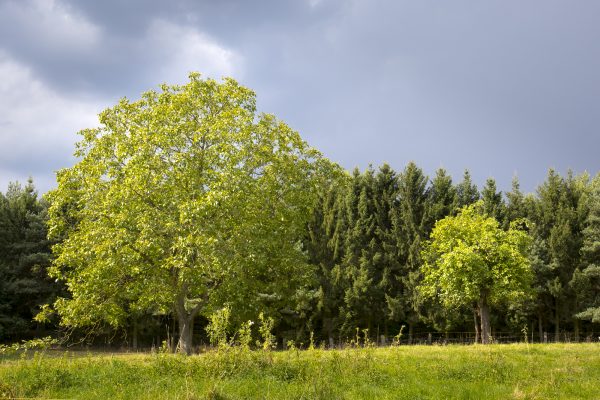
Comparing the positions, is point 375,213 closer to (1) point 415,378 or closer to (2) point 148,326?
(2) point 148,326

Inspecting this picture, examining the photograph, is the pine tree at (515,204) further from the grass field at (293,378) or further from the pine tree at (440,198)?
the grass field at (293,378)

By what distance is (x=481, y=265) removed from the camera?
3200 centimetres

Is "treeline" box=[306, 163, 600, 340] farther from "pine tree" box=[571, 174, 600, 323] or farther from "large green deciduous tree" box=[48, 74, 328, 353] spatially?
"large green deciduous tree" box=[48, 74, 328, 353]

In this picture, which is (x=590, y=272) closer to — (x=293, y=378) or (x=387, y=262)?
(x=387, y=262)

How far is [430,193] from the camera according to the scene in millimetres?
48250

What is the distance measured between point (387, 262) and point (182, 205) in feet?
91.9

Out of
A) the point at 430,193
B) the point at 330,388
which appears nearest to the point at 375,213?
the point at 430,193

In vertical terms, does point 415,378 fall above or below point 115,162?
below

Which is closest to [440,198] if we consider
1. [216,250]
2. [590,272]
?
[590,272]

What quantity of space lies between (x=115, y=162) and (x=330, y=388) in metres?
17.7

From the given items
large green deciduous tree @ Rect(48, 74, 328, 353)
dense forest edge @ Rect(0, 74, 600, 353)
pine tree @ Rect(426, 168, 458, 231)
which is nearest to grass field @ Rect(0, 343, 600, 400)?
dense forest edge @ Rect(0, 74, 600, 353)

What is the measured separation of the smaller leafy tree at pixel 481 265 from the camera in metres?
32.0

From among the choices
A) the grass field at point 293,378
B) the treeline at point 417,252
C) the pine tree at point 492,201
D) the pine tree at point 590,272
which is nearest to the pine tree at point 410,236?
the treeline at point 417,252

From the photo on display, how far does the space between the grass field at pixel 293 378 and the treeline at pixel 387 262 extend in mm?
25606
